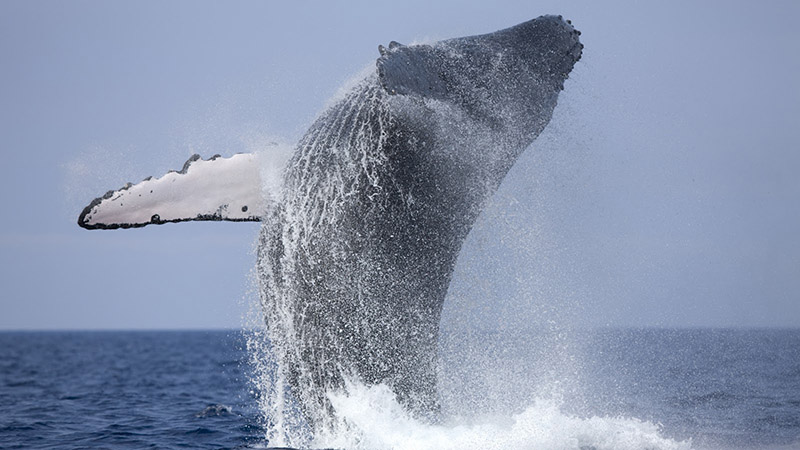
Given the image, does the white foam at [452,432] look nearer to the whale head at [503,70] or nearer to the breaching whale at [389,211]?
the breaching whale at [389,211]

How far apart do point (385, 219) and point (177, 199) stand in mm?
2533

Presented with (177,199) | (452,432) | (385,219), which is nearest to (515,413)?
(452,432)

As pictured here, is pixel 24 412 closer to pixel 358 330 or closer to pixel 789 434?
pixel 358 330

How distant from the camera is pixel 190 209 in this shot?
8555mm

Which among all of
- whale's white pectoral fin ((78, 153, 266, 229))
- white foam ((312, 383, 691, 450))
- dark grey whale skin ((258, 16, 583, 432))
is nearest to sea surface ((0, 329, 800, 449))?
white foam ((312, 383, 691, 450))

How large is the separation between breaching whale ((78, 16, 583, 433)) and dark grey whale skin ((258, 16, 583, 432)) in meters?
0.01

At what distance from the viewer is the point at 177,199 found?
8.53 m

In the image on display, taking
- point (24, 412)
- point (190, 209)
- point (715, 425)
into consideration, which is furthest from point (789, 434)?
point (24, 412)

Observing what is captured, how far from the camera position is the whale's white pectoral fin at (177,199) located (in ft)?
27.9

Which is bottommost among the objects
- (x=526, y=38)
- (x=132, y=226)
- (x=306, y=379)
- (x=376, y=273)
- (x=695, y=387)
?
(x=695, y=387)

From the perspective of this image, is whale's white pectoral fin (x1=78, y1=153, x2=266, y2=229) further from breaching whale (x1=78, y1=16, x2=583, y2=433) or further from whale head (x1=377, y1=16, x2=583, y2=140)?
whale head (x1=377, y1=16, x2=583, y2=140)

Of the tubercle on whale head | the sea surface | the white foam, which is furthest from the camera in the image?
the sea surface

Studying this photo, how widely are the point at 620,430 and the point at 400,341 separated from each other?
267 centimetres

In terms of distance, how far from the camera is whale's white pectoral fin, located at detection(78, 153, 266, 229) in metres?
8.51
